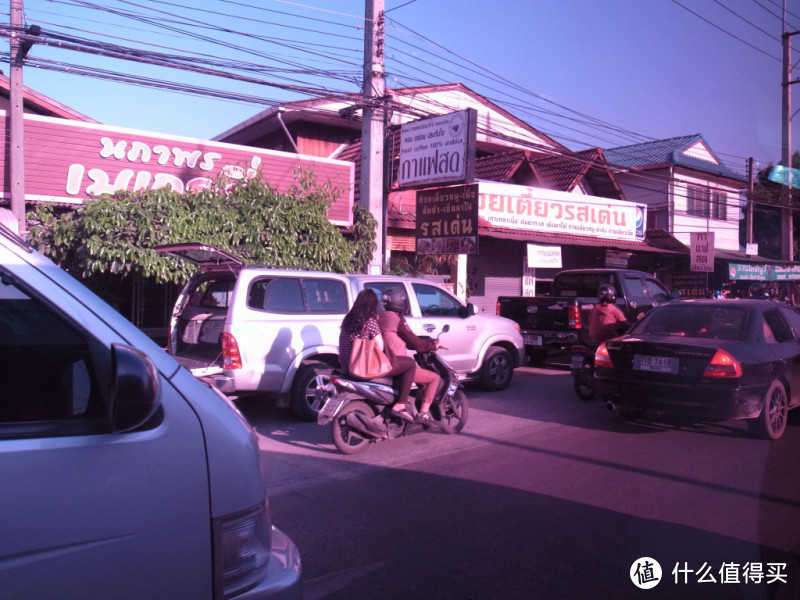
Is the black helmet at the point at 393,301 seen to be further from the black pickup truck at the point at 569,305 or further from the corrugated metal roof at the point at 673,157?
the corrugated metal roof at the point at 673,157

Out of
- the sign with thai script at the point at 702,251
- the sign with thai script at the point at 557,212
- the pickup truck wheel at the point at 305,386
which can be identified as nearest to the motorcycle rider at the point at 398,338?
the pickup truck wheel at the point at 305,386

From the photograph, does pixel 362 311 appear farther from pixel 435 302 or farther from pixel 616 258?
pixel 616 258

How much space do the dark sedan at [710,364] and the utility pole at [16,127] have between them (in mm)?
8917

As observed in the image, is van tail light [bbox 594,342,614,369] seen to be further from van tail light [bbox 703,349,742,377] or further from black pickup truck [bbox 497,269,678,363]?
black pickup truck [bbox 497,269,678,363]

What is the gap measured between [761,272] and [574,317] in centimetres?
1960

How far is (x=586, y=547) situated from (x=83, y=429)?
356 centimetres

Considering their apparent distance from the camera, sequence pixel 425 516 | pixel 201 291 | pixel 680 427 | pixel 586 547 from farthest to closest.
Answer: pixel 201 291, pixel 680 427, pixel 425 516, pixel 586 547

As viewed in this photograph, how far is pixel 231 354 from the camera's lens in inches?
300

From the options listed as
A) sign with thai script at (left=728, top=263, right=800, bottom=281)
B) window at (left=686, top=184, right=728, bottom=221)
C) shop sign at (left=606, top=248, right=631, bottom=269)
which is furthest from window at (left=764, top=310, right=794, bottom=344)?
window at (left=686, top=184, right=728, bottom=221)

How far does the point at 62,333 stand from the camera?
2.16m

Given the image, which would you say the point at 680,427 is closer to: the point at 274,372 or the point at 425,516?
the point at 425,516

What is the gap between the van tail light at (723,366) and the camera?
680 centimetres

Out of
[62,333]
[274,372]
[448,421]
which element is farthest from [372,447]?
[62,333]

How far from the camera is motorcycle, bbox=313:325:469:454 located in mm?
6691
